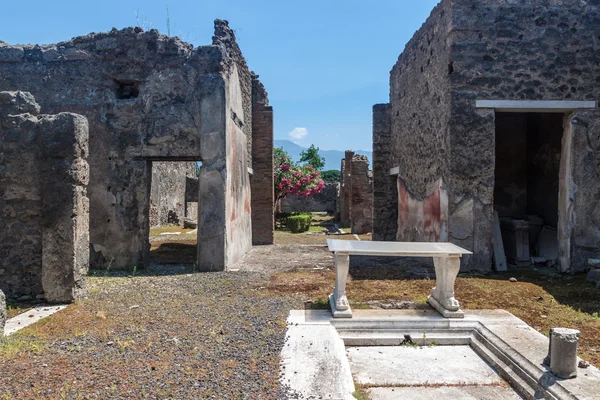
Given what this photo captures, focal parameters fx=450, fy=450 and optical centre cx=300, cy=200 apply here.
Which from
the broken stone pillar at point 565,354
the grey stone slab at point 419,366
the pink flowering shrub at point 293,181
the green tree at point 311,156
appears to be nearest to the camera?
the broken stone pillar at point 565,354

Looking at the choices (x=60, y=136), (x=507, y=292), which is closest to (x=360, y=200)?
(x=507, y=292)

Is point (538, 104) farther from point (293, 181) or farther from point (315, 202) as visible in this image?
point (315, 202)

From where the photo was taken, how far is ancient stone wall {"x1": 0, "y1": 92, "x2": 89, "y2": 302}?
5.36 metres

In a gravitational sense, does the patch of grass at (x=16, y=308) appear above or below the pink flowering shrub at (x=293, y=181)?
below

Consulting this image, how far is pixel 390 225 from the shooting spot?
1286 cm

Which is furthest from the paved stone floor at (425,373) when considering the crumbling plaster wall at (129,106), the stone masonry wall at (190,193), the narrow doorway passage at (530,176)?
the stone masonry wall at (190,193)

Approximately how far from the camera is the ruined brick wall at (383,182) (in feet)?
41.9

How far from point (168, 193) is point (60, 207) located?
13.5m

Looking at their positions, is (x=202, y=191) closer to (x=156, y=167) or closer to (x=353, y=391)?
(x=353, y=391)

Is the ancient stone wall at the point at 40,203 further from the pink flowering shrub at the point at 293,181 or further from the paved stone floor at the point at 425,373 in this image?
the pink flowering shrub at the point at 293,181

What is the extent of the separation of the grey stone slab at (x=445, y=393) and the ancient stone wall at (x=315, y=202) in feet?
91.8

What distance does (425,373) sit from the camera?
12.5 ft

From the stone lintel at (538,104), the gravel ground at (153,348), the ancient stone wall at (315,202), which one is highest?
the stone lintel at (538,104)

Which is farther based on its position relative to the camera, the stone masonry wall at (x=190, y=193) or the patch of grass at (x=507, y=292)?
the stone masonry wall at (x=190, y=193)
